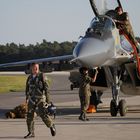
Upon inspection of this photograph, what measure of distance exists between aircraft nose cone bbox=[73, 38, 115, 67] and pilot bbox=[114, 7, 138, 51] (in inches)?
37.0

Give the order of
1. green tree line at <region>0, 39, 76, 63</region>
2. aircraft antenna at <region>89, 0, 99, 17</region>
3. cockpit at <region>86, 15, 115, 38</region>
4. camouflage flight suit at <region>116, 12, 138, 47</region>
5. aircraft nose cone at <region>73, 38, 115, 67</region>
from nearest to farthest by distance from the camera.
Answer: aircraft nose cone at <region>73, 38, 115, 67</region>, cockpit at <region>86, 15, 115, 38</region>, aircraft antenna at <region>89, 0, 99, 17</region>, camouflage flight suit at <region>116, 12, 138, 47</region>, green tree line at <region>0, 39, 76, 63</region>

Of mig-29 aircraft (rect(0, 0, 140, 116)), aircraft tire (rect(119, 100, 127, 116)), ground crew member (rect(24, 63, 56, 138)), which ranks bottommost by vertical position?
aircraft tire (rect(119, 100, 127, 116))

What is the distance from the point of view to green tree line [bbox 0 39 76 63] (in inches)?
4968

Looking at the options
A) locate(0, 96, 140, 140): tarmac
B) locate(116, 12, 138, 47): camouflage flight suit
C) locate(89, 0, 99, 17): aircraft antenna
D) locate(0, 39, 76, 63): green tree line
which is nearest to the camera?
locate(0, 96, 140, 140): tarmac

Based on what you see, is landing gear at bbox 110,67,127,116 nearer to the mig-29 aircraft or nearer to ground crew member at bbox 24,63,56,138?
the mig-29 aircraft

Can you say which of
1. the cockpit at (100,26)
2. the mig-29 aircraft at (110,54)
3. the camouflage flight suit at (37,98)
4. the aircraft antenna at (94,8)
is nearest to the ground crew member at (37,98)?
the camouflage flight suit at (37,98)

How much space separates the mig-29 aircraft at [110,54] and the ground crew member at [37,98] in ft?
9.97

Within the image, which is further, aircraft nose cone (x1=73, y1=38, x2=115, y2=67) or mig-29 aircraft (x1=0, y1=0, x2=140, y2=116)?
mig-29 aircraft (x1=0, y1=0, x2=140, y2=116)

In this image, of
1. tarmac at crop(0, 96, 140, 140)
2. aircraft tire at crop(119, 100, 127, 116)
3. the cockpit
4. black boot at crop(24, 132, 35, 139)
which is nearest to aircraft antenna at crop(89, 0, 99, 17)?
the cockpit

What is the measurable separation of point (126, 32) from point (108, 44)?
1.27 metres

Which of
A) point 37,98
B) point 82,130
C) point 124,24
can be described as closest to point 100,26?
point 124,24

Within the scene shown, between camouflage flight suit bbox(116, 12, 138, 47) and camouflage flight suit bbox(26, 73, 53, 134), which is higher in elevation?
camouflage flight suit bbox(116, 12, 138, 47)

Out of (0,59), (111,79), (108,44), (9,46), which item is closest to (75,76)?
(111,79)

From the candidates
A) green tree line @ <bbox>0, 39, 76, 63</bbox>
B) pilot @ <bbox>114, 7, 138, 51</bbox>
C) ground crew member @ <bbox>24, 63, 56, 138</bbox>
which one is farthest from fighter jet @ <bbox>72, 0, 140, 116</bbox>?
green tree line @ <bbox>0, 39, 76, 63</bbox>
